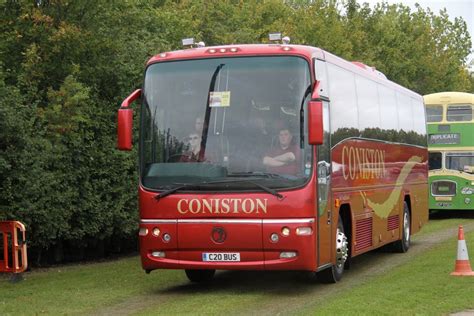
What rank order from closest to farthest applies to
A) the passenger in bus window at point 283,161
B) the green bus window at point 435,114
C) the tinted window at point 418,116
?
the passenger in bus window at point 283,161 → the tinted window at point 418,116 → the green bus window at point 435,114

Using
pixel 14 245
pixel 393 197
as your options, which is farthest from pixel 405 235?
pixel 14 245

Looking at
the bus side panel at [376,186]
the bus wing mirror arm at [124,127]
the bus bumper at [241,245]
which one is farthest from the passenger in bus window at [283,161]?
the bus wing mirror arm at [124,127]

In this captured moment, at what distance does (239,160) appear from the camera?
40.2 feet

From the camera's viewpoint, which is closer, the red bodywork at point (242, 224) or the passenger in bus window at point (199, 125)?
the red bodywork at point (242, 224)

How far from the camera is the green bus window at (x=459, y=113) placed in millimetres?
30266

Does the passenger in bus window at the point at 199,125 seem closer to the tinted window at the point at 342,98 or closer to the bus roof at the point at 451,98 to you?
the tinted window at the point at 342,98

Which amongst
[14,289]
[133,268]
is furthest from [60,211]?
[14,289]

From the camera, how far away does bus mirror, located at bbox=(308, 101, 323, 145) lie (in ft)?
38.0

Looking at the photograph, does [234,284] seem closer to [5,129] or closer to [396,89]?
[5,129]

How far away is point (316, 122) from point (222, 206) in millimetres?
1791

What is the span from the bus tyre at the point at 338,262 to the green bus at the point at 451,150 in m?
17.4

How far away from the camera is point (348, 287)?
13.1m

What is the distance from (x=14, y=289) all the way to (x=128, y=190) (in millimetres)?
5540

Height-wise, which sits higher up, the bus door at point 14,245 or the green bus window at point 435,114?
the green bus window at point 435,114
